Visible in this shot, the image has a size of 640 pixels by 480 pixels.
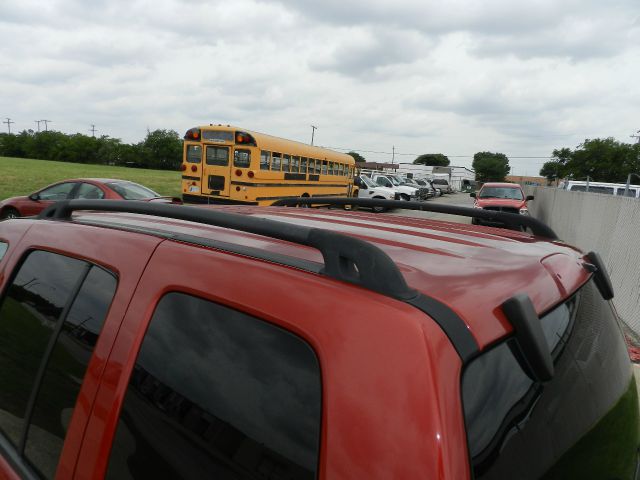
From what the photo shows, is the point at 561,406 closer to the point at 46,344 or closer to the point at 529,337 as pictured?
the point at 529,337

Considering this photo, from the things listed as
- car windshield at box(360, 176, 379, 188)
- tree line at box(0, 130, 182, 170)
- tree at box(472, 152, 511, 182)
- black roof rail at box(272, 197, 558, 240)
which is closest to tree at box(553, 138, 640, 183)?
tree at box(472, 152, 511, 182)

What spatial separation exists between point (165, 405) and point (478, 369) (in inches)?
29.0

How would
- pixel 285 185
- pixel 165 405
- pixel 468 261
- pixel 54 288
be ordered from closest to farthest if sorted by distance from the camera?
pixel 165 405 → pixel 468 261 → pixel 54 288 → pixel 285 185

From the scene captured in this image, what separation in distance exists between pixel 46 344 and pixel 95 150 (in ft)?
397

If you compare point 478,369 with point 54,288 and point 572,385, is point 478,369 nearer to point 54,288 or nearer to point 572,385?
point 572,385

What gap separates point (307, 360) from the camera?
94 centimetres

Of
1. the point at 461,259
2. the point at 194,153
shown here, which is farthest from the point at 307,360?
the point at 194,153

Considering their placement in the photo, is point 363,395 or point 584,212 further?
point 584,212

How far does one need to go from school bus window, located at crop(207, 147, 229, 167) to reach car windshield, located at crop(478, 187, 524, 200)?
10.5 m

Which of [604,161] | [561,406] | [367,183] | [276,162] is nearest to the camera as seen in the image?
[561,406]

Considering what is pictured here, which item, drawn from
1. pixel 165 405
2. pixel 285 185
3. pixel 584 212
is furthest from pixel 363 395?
pixel 285 185

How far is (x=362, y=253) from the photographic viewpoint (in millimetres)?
995

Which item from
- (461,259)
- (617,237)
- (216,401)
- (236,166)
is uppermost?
(236,166)

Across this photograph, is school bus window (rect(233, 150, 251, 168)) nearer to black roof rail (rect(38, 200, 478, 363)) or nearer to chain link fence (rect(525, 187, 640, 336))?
chain link fence (rect(525, 187, 640, 336))
